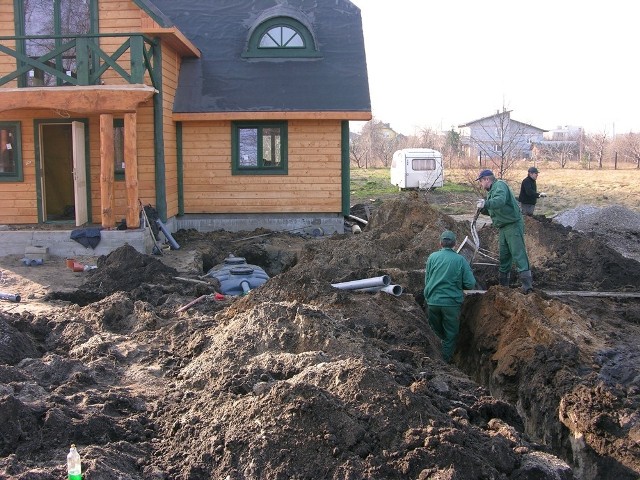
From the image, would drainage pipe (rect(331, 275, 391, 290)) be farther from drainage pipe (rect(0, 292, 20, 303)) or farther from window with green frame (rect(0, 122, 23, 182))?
window with green frame (rect(0, 122, 23, 182))

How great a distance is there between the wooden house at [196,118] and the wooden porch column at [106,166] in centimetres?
2

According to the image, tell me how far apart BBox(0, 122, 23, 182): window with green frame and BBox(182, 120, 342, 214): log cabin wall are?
3.69 metres

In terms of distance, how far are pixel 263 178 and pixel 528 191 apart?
618cm

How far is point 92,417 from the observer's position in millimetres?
5277

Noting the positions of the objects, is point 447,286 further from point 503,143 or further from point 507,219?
point 503,143

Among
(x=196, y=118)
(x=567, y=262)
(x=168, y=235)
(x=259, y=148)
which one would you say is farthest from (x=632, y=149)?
(x=168, y=235)

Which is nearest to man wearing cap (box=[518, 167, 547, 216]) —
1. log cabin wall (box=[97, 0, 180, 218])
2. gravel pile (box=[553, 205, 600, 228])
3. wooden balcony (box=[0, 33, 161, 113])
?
gravel pile (box=[553, 205, 600, 228])

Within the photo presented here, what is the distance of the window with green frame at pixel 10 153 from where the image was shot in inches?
616

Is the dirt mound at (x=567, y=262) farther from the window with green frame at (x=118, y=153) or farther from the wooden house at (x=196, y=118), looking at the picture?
the window with green frame at (x=118, y=153)

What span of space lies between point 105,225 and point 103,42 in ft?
13.6

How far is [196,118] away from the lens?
16.8 metres

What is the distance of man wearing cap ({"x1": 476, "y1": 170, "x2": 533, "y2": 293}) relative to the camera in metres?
10.4

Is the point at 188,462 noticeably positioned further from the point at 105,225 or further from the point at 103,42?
the point at 103,42

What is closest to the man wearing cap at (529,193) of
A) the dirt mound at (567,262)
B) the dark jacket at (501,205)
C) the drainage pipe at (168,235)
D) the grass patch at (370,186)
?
the dirt mound at (567,262)
